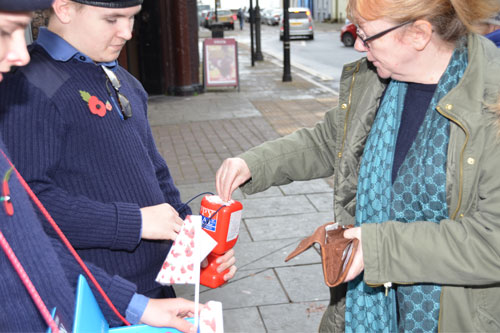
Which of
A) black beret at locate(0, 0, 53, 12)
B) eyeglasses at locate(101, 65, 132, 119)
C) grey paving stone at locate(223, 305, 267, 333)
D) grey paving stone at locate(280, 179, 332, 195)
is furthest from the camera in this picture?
grey paving stone at locate(280, 179, 332, 195)

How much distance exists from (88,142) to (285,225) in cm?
347

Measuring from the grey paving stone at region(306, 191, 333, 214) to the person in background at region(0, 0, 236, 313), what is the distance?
11.8ft

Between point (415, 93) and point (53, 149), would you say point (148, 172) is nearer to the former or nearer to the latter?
point (53, 149)

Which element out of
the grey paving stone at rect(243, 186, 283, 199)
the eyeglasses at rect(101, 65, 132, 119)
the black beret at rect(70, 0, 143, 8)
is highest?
the black beret at rect(70, 0, 143, 8)

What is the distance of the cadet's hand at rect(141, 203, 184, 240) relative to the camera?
1.89 meters

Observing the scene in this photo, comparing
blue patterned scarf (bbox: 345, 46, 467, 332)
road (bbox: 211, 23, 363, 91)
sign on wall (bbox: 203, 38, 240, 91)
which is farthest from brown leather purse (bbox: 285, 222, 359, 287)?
road (bbox: 211, 23, 363, 91)

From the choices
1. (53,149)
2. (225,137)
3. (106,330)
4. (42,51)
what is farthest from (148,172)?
(225,137)

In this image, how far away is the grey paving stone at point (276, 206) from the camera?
5.46m

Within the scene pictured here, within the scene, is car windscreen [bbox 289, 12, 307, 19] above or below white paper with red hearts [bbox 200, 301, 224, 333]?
above

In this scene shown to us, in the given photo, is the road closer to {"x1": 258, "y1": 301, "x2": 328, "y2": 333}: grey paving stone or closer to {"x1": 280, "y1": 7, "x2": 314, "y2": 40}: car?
{"x1": 280, "y1": 7, "x2": 314, "y2": 40}: car

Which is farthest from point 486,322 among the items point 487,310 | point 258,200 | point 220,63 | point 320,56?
point 320,56

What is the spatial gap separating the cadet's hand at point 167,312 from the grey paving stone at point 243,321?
6.15ft

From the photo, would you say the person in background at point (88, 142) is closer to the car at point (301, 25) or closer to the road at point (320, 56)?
the road at point (320, 56)

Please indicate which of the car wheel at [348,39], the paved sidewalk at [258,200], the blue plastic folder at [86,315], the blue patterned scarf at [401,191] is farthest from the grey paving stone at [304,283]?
the car wheel at [348,39]
